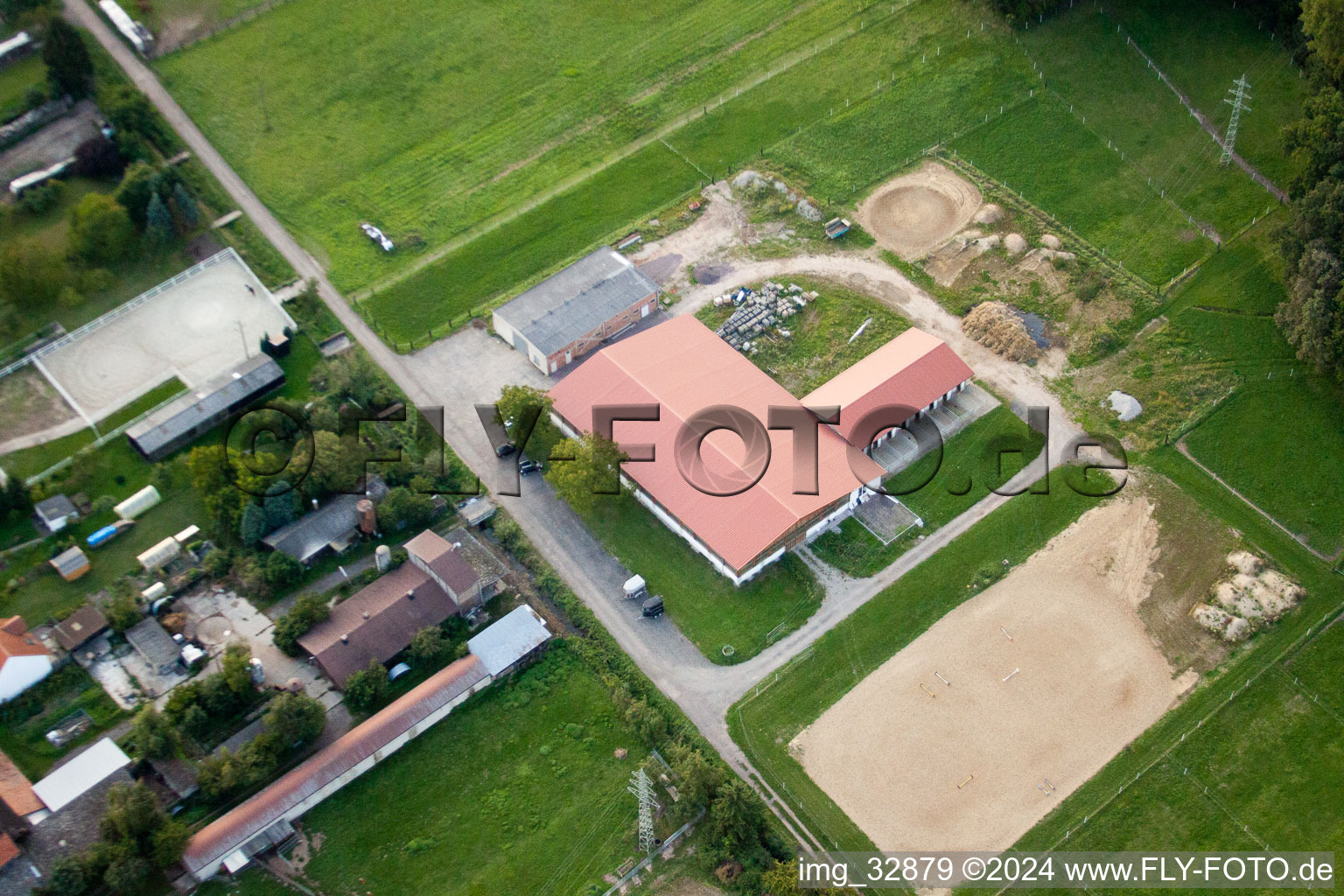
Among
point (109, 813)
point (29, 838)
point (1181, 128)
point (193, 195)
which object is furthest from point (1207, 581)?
point (193, 195)

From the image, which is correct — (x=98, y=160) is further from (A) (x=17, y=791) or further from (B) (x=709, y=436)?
(B) (x=709, y=436)

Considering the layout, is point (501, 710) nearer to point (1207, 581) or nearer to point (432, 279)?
point (432, 279)

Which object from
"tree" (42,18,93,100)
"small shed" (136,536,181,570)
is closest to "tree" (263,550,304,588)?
"small shed" (136,536,181,570)

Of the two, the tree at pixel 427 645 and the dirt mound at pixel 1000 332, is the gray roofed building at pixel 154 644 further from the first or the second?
the dirt mound at pixel 1000 332

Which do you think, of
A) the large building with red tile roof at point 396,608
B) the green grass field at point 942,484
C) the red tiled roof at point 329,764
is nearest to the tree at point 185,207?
the large building with red tile roof at point 396,608

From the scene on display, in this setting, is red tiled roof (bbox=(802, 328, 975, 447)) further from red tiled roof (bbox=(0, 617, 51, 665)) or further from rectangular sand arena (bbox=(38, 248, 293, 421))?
red tiled roof (bbox=(0, 617, 51, 665))
